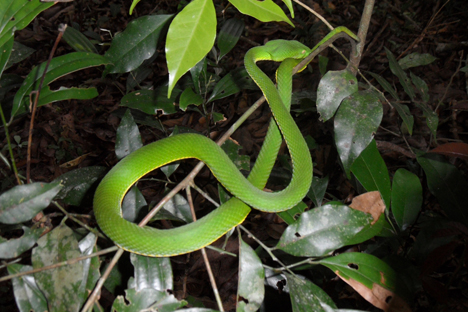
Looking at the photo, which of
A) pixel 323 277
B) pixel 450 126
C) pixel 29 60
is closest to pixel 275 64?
pixel 450 126

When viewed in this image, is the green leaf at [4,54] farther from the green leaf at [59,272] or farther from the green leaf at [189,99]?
the green leaf at [189,99]

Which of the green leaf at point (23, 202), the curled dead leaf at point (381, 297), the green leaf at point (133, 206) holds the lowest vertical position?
the curled dead leaf at point (381, 297)

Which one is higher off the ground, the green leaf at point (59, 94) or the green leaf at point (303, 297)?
the green leaf at point (59, 94)

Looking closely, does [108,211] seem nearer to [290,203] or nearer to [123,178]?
[123,178]

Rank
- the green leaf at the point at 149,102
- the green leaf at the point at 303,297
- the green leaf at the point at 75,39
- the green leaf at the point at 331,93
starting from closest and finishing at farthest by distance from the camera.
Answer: the green leaf at the point at 303,297, the green leaf at the point at 331,93, the green leaf at the point at 75,39, the green leaf at the point at 149,102

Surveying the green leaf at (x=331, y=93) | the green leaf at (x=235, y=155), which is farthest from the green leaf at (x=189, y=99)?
the green leaf at (x=331, y=93)

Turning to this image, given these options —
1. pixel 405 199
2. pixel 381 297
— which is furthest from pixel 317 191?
pixel 381 297
